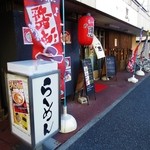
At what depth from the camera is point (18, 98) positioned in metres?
1.96

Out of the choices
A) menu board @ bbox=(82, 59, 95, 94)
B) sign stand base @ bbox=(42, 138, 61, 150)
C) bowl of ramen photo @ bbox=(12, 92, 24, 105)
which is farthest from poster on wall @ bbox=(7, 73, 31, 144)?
menu board @ bbox=(82, 59, 95, 94)

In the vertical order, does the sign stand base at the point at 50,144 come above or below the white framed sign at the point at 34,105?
below

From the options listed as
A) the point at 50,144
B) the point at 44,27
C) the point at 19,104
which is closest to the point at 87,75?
the point at 50,144

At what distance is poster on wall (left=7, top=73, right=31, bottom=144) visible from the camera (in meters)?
1.87

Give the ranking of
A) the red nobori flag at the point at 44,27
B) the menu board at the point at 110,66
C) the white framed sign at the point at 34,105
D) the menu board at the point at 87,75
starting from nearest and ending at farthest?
the white framed sign at the point at 34,105 → the red nobori flag at the point at 44,27 → the menu board at the point at 87,75 → the menu board at the point at 110,66

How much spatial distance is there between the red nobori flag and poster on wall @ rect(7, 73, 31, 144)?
0.57 meters

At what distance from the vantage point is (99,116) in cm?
357

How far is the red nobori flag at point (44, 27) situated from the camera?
7.00 feet

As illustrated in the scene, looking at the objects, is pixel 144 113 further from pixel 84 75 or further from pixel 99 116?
pixel 84 75

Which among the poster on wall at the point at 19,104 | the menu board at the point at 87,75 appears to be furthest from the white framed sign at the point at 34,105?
the menu board at the point at 87,75

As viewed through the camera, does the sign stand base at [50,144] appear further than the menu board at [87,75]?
No

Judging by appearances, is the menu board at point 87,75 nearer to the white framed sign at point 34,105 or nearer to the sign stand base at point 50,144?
the sign stand base at point 50,144

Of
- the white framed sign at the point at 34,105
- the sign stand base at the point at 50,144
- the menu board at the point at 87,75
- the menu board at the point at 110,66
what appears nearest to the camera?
the white framed sign at the point at 34,105

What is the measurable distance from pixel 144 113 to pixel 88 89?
4.66ft
